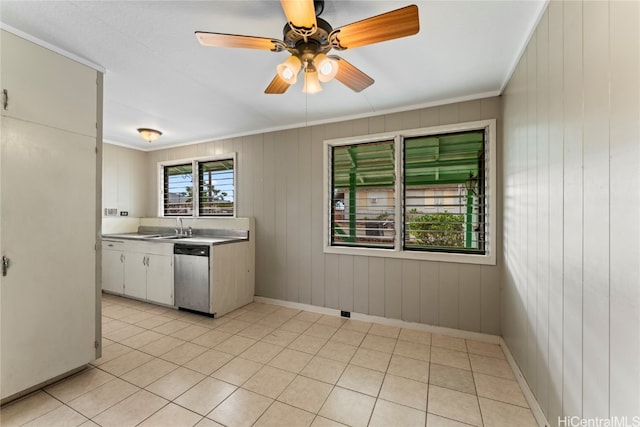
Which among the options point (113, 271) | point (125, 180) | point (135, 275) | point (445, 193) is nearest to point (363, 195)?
point (445, 193)

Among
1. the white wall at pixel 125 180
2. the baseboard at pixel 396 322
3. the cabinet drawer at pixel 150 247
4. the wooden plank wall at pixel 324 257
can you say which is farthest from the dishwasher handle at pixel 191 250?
the white wall at pixel 125 180

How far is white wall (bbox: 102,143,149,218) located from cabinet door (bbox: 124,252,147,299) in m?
1.21

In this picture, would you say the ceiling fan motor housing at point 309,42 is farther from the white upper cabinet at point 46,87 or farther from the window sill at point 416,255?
the window sill at point 416,255

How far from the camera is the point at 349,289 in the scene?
3.25 meters

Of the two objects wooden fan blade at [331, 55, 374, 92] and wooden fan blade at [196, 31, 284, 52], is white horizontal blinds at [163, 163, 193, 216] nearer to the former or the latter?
wooden fan blade at [196, 31, 284, 52]

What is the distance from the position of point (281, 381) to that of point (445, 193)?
2.43 m

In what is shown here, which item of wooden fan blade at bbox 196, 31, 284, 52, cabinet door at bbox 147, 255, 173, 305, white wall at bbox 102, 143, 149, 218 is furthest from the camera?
white wall at bbox 102, 143, 149, 218

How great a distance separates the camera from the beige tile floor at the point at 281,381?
1.66 m

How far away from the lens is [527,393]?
1.79m

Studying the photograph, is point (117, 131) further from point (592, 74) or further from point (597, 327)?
point (597, 327)

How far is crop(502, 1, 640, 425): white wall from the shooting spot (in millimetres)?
898

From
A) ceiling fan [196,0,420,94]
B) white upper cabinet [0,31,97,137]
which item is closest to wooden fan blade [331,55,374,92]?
ceiling fan [196,0,420,94]

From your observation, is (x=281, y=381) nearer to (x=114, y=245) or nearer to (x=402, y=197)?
(x=402, y=197)

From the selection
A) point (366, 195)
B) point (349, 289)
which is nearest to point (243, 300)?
point (349, 289)
